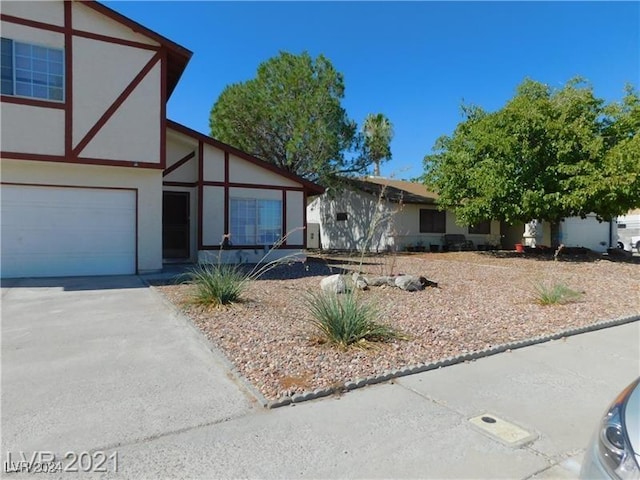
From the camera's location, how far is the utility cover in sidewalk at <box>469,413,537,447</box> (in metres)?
3.10

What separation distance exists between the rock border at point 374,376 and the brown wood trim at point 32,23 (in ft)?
27.0

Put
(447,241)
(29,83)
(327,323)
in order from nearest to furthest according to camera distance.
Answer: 1. (327,323)
2. (29,83)
3. (447,241)

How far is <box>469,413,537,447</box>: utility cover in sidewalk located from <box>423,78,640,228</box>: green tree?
44.9ft

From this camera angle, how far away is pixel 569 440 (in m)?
3.12

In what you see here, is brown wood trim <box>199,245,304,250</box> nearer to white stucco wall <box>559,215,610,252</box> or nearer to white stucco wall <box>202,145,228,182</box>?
white stucco wall <box>202,145,228,182</box>

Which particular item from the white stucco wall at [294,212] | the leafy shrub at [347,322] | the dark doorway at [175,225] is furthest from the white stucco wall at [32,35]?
the leafy shrub at [347,322]

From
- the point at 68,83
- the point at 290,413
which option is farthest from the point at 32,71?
the point at 290,413

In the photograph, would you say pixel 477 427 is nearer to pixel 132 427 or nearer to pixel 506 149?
pixel 132 427

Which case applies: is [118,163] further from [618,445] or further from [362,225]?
[362,225]

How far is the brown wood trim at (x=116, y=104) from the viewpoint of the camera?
33.7ft

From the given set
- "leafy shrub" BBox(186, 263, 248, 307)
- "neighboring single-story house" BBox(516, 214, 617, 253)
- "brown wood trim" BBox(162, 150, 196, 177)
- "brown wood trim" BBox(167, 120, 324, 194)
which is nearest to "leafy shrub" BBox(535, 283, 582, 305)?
"leafy shrub" BBox(186, 263, 248, 307)

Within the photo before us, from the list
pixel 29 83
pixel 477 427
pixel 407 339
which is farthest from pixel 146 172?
pixel 477 427

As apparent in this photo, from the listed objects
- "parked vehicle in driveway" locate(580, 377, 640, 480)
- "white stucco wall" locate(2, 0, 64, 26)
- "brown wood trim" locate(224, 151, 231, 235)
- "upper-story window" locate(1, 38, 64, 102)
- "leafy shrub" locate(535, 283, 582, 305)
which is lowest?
"leafy shrub" locate(535, 283, 582, 305)

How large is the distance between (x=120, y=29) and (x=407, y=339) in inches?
421
